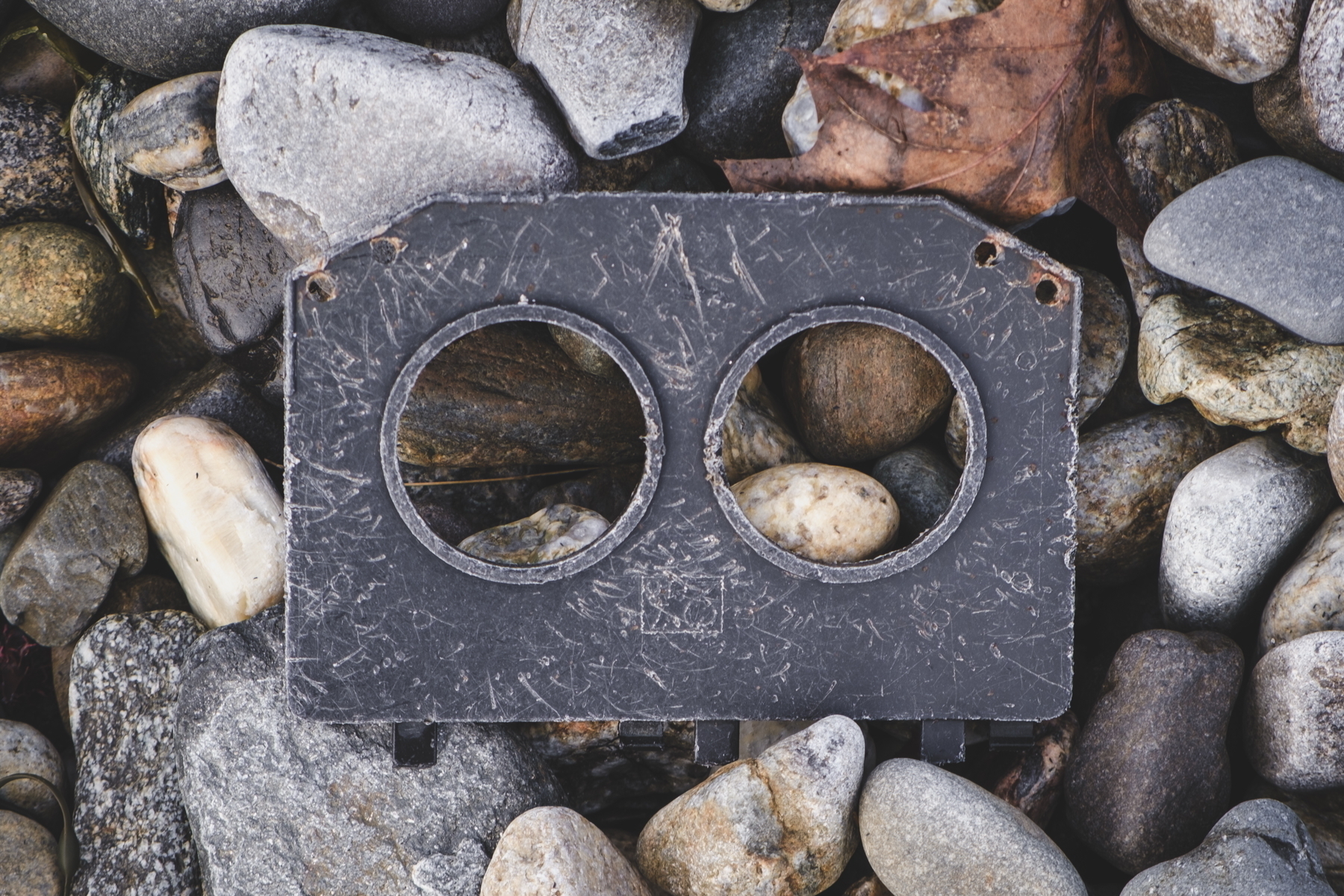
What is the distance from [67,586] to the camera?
2516 millimetres

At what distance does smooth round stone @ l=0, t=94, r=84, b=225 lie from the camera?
8.44 ft

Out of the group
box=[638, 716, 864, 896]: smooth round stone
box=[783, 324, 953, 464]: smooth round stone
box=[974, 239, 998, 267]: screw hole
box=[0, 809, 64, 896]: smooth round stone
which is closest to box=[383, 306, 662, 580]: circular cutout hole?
box=[783, 324, 953, 464]: smooth round stone

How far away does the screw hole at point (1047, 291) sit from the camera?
218cm

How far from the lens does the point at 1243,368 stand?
217cm

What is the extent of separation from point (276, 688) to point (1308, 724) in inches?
89.9

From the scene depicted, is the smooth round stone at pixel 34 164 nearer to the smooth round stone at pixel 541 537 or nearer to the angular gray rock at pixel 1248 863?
the smooth round stone at pixel 541 537

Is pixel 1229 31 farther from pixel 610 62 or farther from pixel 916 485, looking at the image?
pixel 610 62

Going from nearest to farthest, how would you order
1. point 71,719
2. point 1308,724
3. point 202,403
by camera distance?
point 1308,724 → point 71,719 → point 202,403

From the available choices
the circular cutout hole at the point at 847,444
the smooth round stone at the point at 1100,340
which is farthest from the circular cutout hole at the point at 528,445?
the smooth round stone at the point at 1100,340

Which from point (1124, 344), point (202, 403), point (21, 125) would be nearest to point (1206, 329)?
point (1124, 344)

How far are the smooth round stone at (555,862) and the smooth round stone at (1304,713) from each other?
1398 millimetres

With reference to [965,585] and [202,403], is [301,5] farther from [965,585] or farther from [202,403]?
Answer: [965,585]

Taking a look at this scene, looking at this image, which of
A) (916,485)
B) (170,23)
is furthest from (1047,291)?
(170,23)

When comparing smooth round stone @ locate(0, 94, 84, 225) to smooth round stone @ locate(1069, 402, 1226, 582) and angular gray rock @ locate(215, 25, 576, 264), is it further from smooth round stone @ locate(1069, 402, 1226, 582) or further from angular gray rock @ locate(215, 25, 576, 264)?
smooth round stone @ locate(1069, 402, 1226, 582)
